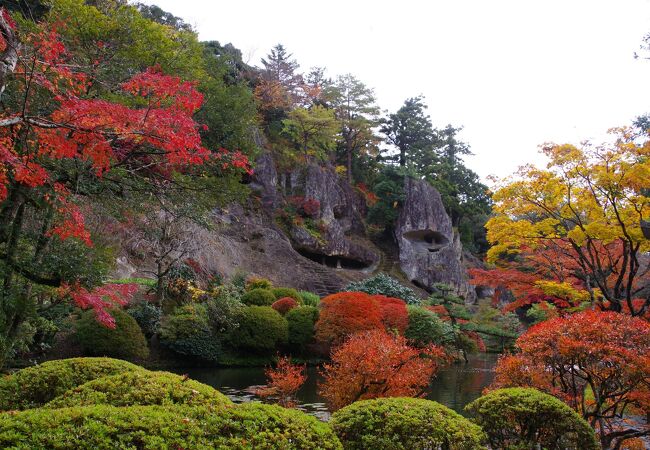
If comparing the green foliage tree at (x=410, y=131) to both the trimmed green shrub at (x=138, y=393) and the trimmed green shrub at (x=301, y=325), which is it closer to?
the trimmed green shrub at (x=301, y=325)

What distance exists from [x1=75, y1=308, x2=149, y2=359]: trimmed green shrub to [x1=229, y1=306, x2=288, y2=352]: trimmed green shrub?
9.64ft

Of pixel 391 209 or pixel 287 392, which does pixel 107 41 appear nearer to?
pixel 287 392

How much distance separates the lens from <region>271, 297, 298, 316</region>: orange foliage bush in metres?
15.1

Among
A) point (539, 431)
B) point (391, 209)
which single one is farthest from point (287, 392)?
point (391, 209)

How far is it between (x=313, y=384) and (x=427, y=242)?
61.3 feet

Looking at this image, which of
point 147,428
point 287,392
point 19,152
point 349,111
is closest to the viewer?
point 147,428

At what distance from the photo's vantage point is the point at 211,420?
2.67m

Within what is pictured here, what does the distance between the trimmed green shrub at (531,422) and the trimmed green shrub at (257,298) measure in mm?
11642

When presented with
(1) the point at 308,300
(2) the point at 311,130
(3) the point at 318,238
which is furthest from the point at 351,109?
(1) the point at 308,300

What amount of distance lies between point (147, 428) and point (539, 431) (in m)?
3.75

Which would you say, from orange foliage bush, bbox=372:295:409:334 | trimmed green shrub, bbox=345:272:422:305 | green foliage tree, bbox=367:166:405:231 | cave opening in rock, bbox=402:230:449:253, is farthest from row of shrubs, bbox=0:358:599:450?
cave opening in rock, bbox=402:230:449:253

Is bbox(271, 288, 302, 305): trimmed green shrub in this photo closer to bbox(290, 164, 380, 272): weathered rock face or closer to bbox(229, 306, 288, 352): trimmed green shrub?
bbox(229, 306, 288, 352): trimmed green shrub

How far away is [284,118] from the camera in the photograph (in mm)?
27766

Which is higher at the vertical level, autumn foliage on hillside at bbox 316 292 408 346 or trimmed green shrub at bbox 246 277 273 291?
trimmed green shrub at bbox 246 277 273 291
